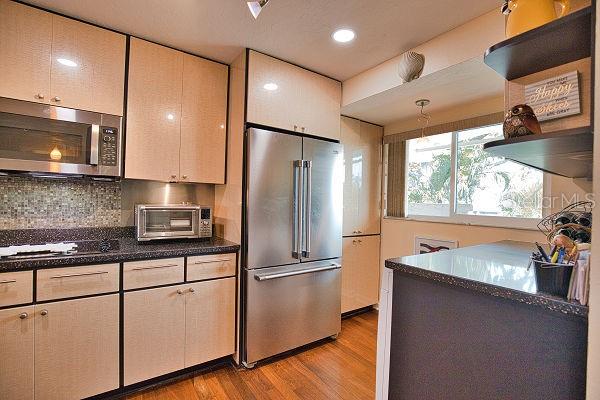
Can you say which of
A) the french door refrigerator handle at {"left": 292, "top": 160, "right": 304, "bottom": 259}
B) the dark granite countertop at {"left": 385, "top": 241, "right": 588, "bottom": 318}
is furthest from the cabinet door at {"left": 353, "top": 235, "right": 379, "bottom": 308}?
the dark granite countertop at {"left": 385, "top": 241, "right": 588, "bottom": 318}

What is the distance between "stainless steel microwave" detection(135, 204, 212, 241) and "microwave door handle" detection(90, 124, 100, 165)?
16.4 inches

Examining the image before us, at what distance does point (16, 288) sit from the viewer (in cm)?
153

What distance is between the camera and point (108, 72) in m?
1.99

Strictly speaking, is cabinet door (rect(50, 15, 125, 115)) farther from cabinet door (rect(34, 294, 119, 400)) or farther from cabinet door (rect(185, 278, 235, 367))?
cabinet door (rect(185, 278, 235, 367))

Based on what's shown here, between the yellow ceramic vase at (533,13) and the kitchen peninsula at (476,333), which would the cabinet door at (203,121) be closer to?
the kitchen peninsula at (476,333)

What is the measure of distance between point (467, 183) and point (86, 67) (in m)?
3.21

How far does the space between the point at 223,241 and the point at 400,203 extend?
77.8 inches

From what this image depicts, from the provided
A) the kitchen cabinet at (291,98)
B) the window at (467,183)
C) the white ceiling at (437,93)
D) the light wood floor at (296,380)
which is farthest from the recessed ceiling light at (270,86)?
the light wood floor at (296,380)

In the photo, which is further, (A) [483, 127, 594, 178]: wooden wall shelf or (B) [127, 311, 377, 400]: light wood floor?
(B) [127, 311, 377, 400]: light wood floor

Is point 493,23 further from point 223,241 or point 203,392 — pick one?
point 203,392

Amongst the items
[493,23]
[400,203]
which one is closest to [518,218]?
[400,203]

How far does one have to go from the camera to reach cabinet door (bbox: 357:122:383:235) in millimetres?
3225

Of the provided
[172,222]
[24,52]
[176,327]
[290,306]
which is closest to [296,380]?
[290,306]

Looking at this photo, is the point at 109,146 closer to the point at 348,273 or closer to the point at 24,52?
the point at 24,52
